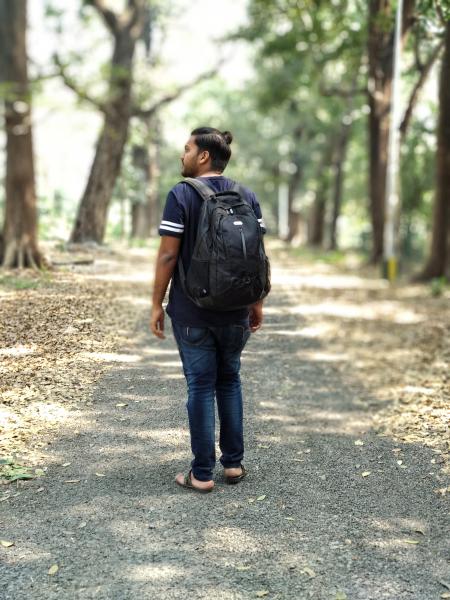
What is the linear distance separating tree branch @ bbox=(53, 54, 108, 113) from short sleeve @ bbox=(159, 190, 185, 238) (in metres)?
10.2

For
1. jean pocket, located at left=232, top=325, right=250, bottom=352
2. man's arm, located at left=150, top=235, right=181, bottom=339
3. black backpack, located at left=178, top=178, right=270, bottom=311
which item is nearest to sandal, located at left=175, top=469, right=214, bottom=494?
jean pocket, located at left=232, top=325, right=250, bottom=352

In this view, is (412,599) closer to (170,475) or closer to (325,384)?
(170,475)

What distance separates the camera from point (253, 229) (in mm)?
4328

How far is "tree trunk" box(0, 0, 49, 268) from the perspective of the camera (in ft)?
31.3

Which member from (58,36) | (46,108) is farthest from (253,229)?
(58,36)

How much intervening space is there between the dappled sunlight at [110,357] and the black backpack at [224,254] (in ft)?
4.91

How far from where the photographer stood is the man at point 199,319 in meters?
4.39

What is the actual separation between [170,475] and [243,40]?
21.6 meters

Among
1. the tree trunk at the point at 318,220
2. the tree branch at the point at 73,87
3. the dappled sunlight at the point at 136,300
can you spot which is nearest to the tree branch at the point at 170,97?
the tree branch at the point at 73,87

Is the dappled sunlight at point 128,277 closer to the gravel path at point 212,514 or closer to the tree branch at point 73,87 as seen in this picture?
the gravel path at point 212,514

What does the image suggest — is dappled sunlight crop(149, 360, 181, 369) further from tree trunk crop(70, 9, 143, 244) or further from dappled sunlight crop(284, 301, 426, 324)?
dappled sunlight crop(284, 301, 426, 324)

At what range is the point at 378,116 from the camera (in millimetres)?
21359

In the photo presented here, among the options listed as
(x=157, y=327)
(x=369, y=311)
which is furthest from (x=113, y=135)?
(x=157, y=327)

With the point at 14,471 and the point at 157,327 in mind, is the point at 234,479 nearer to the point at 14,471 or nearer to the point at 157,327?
the point at 157,327
